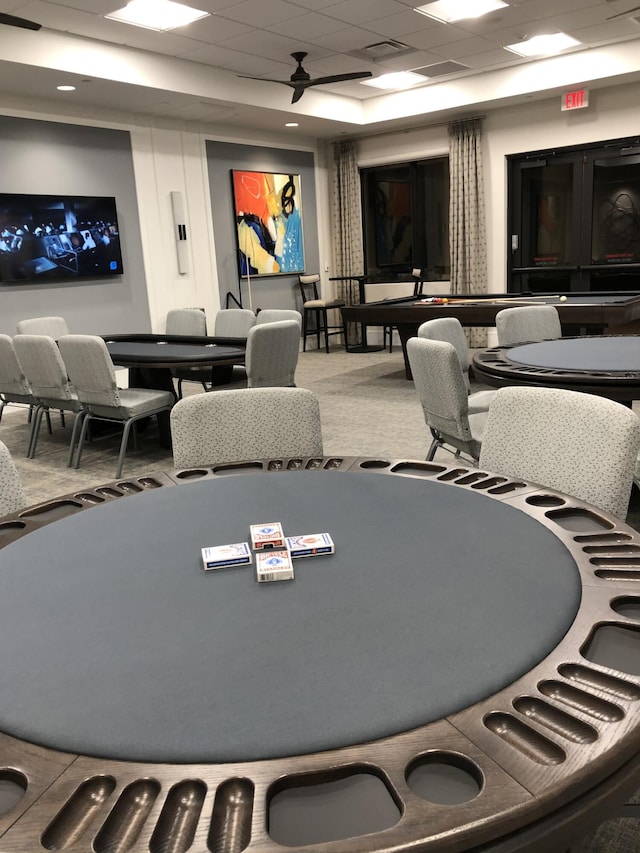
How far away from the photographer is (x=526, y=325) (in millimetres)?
4074

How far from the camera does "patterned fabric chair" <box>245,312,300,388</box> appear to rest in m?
4.07

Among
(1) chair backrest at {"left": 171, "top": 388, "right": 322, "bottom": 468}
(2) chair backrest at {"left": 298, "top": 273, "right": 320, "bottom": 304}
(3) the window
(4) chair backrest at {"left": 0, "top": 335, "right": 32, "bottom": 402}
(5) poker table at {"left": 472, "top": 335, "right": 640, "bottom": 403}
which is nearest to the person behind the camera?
(1) chair backrest at {"left": 171, "top": 388, "right": 322, "bottom": 468}

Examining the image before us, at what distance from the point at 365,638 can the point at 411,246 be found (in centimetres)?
907

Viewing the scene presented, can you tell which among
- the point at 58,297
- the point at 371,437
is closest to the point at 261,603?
the point at 371,437

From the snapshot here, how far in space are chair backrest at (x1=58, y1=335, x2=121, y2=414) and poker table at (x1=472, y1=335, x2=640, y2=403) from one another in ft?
6.77

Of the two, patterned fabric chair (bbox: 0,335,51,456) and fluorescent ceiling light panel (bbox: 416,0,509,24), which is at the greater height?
fluorescent ceiling light panel (bbox: 416,0,509,24)

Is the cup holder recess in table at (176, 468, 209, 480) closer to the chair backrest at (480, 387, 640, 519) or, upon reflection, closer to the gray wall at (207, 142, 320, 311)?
the chair backrest at (480, 387, 640, 519)

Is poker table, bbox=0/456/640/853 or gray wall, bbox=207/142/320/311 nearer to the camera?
poker table, bbox=0/456/640/853

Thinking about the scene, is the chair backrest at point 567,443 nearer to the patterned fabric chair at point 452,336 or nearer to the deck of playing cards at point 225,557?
the deck of playing cards at point 225,557

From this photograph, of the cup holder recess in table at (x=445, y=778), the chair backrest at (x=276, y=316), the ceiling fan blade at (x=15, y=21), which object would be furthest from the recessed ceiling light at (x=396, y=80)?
the cup holder recess in table at (x=445, y=778)

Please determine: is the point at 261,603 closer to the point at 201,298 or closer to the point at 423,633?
the point at 423,633

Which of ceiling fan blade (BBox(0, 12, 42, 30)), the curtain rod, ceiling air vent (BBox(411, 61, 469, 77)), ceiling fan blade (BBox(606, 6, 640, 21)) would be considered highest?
ceiling air vent (BBox(411, 61, 469, 77))

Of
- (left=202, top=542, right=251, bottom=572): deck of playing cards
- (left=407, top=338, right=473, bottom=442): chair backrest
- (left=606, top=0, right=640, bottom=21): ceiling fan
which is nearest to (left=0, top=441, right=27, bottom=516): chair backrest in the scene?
(left=202, top=542, right=251, bottom=572): deck of playing cards

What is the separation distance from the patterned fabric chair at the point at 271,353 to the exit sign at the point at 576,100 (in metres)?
5.06
